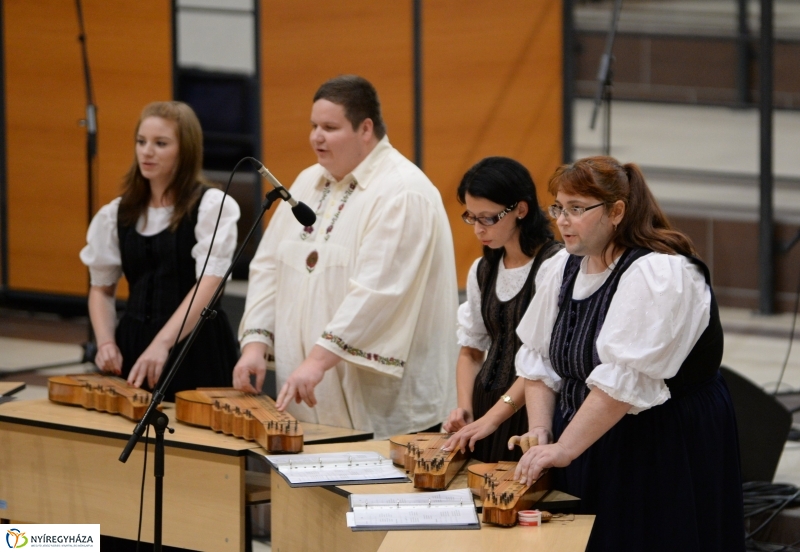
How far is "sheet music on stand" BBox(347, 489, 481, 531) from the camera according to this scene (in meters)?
2.63

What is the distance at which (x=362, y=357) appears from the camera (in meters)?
3.61

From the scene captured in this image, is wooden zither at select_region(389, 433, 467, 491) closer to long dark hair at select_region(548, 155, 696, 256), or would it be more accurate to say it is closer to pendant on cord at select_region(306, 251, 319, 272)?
long dark hair at select_region(548, 155, 696, 256)

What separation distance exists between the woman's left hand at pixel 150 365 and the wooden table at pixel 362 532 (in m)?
0.78

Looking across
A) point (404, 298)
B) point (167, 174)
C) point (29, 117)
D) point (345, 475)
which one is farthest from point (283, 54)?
point (345, 475)

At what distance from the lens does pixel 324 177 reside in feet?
12.6

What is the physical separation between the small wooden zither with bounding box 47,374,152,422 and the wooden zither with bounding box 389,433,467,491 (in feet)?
2.85

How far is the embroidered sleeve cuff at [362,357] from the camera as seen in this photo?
3568mm

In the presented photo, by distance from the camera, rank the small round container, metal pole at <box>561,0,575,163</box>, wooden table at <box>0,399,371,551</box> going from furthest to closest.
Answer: metal pole at <box>561,0,575,163</box> < wooden table at <box>0,399,371,551</box> < the small round container

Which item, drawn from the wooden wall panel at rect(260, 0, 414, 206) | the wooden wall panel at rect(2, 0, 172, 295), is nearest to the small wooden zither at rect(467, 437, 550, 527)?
the wooden wall panel at rect(260, 0, 414, 206)

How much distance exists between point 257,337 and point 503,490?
4.58 ft

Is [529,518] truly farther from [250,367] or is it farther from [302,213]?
[250,367]

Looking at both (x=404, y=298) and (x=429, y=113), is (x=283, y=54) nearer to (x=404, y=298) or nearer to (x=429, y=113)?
(x=429, y=113)

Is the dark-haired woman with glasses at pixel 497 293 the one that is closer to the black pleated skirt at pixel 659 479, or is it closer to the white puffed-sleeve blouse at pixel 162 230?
the black pleated skirt at pixel 659 479

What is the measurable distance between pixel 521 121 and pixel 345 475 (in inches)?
145
